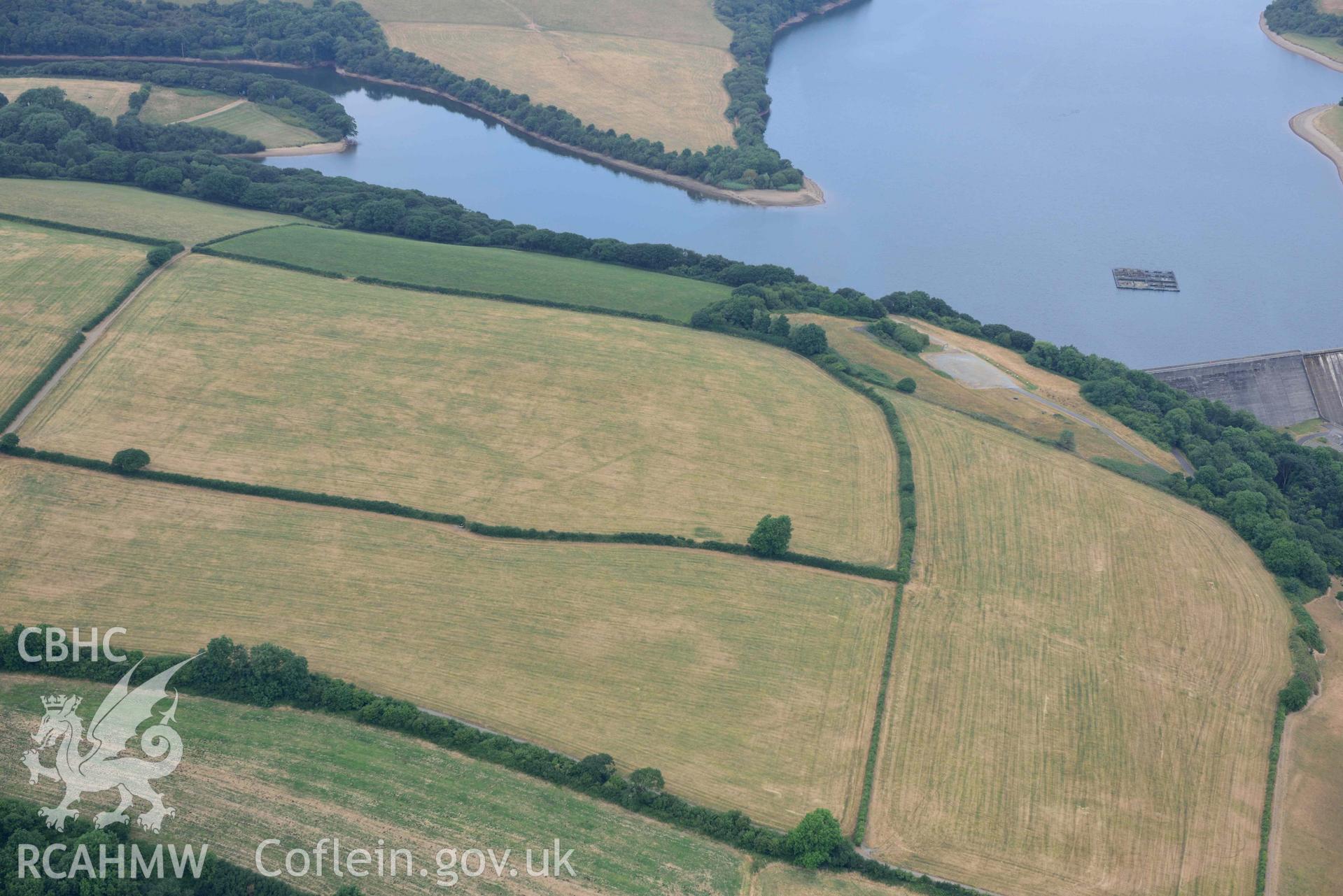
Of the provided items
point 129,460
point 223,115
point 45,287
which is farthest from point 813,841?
point 223,115

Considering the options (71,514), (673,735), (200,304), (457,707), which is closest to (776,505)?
(673,735)

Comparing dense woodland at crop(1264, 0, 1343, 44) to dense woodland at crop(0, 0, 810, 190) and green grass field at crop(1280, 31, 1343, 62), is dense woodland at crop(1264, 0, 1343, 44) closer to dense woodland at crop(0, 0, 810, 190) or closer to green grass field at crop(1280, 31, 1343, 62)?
green grass field at crop(1280, 31, 1343, 62)

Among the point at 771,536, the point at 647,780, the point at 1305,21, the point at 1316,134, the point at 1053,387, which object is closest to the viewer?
the point at 647,780

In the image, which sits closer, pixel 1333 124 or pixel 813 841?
pixel 813 841

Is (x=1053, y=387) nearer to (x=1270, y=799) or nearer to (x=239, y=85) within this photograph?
(x=1270, y=799)

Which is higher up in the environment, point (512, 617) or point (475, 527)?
point (475, 527)

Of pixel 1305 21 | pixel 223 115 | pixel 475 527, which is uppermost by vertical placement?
pixel 1305 21

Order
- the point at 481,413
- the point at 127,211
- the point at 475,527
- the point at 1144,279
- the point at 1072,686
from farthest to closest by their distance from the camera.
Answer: the point at 1144,279 → the point at 127,211 → the point at 481,413 → the point at 475,527 → the point at 1072,686
